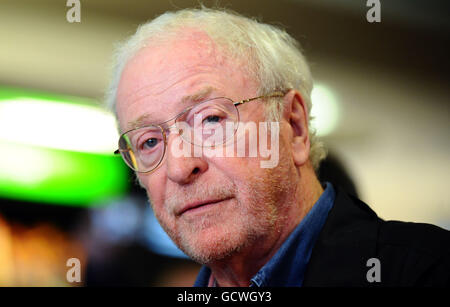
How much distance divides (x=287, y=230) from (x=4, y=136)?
1766 mm

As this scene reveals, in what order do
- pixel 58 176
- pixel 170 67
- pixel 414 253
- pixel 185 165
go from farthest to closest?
pixel 58 176 < pixel 170 67 < pixel 185 165 < pixel 414 253

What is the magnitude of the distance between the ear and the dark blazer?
0.21 metres

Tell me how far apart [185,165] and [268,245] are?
1.00ft

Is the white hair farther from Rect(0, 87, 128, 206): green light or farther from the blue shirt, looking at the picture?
Rect(0, 87, 128, 206): green light

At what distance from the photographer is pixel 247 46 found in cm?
125

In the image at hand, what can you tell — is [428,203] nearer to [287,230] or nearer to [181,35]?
[287,230]

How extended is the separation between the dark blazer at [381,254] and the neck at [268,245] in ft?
0.36

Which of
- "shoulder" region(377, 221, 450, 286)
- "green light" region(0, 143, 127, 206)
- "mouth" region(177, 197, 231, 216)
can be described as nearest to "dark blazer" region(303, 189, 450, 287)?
"shoulder" region(377, 221, 450, 286)

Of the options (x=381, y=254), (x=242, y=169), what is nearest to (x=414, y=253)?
(x=381, y=254)

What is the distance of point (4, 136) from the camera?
2326 millimetres

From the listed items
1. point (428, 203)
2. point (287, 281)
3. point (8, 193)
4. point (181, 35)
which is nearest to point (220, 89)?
point (181, 35)

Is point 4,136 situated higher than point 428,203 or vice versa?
point 4,136

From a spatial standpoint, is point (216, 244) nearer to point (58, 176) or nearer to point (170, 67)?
point (170, 67)

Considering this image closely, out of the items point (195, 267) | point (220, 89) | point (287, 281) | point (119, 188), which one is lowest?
point (195, 267)
